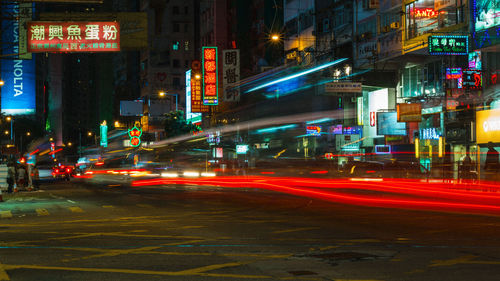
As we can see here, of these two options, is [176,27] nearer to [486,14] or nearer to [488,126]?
[486,14]

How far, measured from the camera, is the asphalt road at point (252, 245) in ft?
29.4

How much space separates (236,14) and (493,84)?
1937 inches

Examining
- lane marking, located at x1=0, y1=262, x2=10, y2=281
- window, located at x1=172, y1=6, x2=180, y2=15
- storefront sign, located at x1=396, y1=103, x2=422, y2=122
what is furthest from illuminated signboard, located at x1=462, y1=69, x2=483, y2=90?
window, located at x1=172, y1=6, x2=180, y2=15

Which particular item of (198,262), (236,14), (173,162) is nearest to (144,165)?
(173,162)

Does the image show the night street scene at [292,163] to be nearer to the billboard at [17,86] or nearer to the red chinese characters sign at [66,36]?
the red chinese characters sign at [66,36]

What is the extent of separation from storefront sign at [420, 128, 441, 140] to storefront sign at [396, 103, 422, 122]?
1981mm

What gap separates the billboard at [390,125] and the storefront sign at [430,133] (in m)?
2.24

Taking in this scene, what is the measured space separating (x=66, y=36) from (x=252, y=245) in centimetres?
1896

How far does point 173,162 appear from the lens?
5591 centimetres

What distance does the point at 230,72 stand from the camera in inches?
2377

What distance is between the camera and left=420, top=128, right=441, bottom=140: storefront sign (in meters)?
41.5

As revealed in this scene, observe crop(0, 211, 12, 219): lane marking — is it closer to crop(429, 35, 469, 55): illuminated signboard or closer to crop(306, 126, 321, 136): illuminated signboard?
crop(429, 35, 469, 55): illuminated signboard

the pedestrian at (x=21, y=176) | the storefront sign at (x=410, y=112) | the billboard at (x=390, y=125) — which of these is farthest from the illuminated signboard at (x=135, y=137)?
the storefront sign at (x=410, y=112)

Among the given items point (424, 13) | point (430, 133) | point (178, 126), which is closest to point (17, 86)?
point (178, 126)
